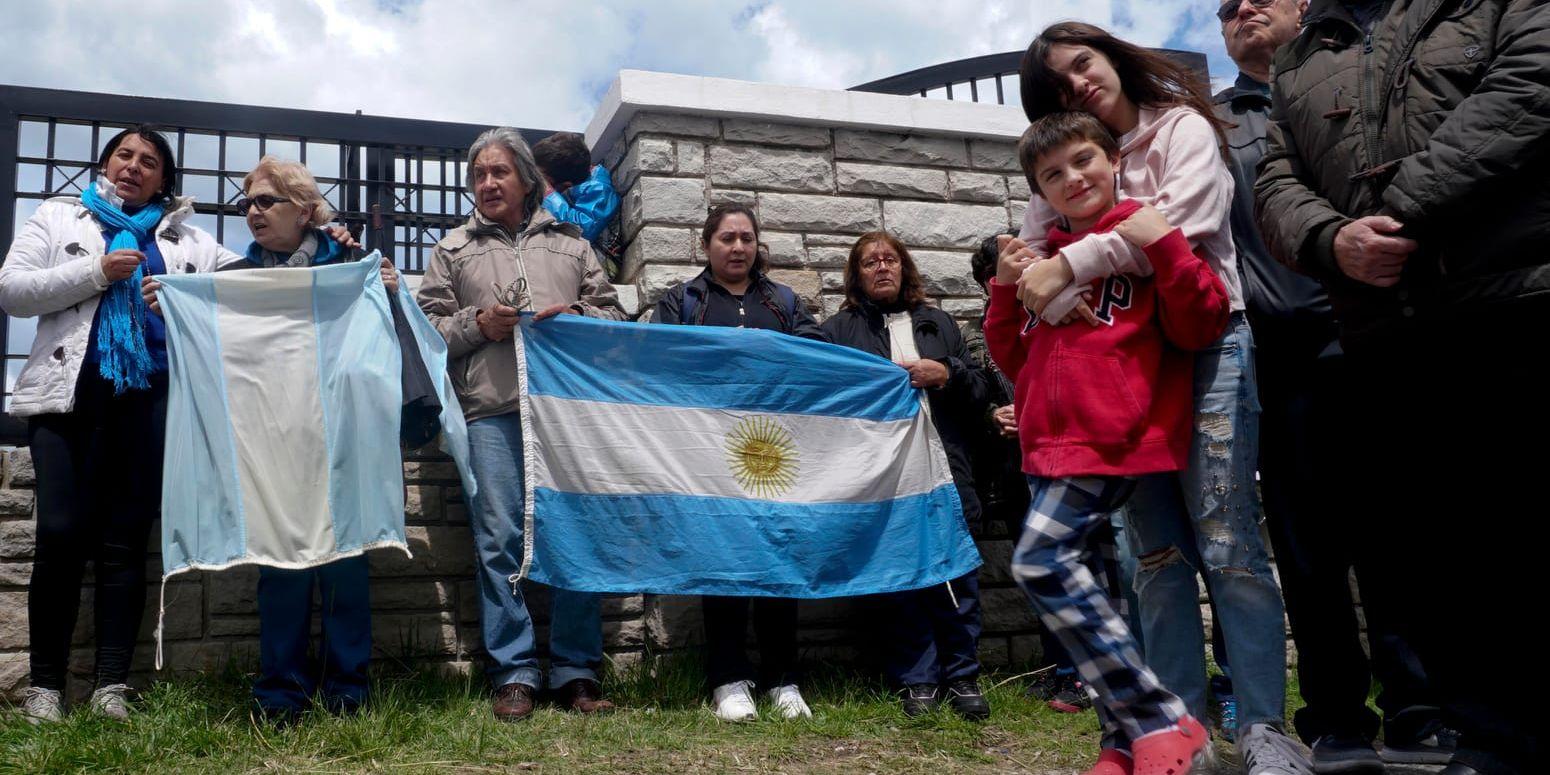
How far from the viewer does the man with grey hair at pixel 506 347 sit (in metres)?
4.09

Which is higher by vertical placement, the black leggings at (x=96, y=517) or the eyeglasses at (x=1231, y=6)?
the eyeglasses at (x=1231, y=6)

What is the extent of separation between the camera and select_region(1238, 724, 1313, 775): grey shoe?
2554 millimetres

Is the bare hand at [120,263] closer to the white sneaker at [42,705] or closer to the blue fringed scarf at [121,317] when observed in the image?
the blue fringed scarf at [121,317]

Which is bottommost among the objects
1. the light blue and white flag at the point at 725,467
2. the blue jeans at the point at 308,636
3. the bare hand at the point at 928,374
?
the blue jeans at the point at 308,636

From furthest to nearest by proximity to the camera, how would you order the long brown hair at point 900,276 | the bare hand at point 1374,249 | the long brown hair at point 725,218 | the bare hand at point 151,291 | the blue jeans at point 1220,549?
the long brown hair at point 900,276 < the long brown hair at point 725,218 < the bare hand at point 151,291 < the blue jeans at point 1220,549 < the bare hand at point 1374,249

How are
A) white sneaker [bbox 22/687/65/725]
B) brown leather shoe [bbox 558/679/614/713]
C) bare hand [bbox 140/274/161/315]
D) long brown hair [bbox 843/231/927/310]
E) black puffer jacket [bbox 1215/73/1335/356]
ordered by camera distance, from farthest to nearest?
long brown hair [bbox 843/231/927/310] → brown leather shoe [bbox 558/679/614/713] → bare hand [bbox 140/274/161/315] → white sneaker [bbox 22/687/65/725] → black puffer jacket [bbox 1215/73/1335/356]

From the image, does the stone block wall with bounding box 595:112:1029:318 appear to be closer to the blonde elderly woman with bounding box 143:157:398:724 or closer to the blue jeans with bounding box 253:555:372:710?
the blonde elderly woman with bounding box 143:157:398:724

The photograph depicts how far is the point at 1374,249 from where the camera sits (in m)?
2.44

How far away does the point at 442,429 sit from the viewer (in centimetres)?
407

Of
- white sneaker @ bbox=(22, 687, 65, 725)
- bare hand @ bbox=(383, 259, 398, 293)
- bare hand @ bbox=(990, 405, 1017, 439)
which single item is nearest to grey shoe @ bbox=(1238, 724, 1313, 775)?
bare hand @ bbox=(990, 405, 1017, 439)

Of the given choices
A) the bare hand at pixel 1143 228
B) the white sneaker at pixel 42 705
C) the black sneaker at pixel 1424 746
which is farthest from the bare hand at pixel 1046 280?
the white sneaker at pixel 42 705

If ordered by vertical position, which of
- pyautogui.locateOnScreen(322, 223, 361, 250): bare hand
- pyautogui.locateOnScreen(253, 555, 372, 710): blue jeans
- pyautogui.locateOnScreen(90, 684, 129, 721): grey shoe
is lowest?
pyautogui.locateOnScreen(90, 684, 129, 721): grey shoe

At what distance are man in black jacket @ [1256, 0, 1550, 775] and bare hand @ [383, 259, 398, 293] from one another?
2.96 m

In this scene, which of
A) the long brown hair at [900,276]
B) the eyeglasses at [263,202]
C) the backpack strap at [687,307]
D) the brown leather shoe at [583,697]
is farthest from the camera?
the long brown hair at [900,276]
